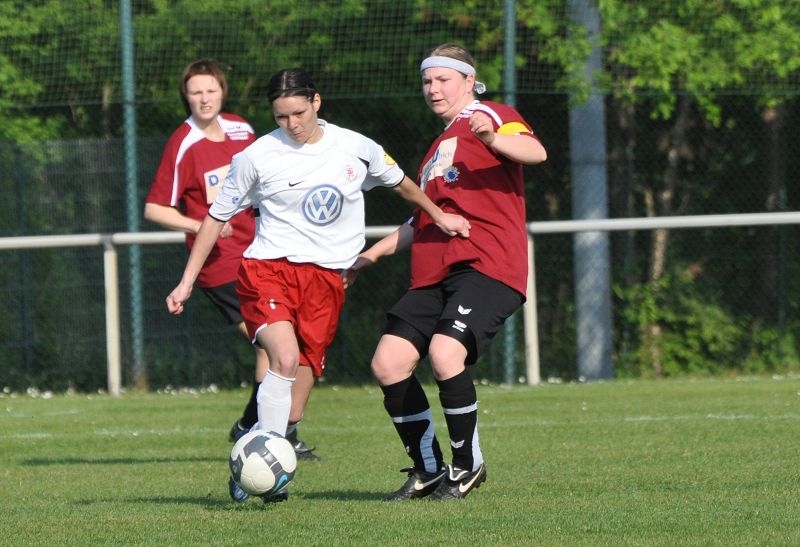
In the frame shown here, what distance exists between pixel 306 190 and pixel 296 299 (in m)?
0.48

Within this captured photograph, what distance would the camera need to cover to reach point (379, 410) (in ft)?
34.2

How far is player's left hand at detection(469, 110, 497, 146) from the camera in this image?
226 inches

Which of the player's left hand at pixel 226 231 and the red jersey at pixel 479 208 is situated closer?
the red jersey at pixel 479 208

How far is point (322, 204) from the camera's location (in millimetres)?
6484

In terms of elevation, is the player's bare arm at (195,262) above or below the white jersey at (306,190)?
below

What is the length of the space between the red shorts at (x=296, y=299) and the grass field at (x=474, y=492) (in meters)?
0.67

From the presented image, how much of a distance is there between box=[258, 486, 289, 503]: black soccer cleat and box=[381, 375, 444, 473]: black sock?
53cm

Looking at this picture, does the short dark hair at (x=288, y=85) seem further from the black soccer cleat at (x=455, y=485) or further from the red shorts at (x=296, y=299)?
the black soccer cleat at (x=455, y=485)

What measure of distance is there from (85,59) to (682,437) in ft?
24.6

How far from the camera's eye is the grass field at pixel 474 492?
5223mm

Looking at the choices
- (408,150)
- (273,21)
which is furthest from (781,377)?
(273,21)

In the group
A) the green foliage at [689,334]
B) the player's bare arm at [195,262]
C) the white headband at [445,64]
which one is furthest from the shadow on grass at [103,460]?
the green foliage at [689,334]

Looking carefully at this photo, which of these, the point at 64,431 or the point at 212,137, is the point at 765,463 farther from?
the point at 64,431

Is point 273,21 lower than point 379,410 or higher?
higher
